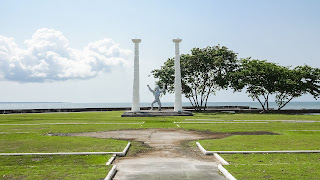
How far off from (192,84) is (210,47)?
28.7 ft

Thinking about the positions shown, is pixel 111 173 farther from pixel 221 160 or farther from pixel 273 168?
pixel 273 168

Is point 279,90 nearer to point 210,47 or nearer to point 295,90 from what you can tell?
Result: point 295,90

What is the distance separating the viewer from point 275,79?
61156mm

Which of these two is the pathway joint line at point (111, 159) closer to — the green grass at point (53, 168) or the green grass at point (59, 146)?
the green grass at point (53, 168)

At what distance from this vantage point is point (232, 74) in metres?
62.8

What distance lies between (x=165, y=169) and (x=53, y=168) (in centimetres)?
385

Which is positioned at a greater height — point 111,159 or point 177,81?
point 177,81

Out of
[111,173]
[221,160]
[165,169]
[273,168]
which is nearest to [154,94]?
[221,160]

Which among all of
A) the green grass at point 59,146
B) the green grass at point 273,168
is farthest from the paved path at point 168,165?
the green grass at point 59,146

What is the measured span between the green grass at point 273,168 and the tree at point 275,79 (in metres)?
49.1

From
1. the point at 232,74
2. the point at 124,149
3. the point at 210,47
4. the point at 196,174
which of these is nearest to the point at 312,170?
the point at 196,174

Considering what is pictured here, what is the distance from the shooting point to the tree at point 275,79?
60.0 metres

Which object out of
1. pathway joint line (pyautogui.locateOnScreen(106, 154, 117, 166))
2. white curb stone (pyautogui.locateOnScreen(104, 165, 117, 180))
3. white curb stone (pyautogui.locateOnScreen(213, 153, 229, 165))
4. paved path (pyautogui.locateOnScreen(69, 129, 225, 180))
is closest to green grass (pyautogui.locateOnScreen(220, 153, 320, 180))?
white curb stone (pyautogui.locateOnScreen(213, 153, 229, 165))

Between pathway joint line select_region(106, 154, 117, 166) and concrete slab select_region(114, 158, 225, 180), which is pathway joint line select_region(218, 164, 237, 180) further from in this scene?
pathway joint line select_region(106, 154, 117, 166)
